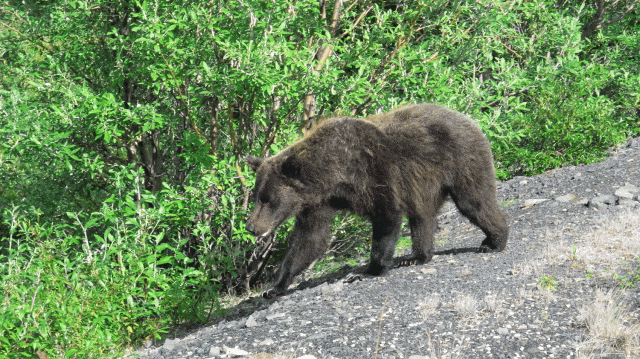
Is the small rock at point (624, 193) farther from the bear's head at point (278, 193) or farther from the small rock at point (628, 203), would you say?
the bear's head at point (278, 193)

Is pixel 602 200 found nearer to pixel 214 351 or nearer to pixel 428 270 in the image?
pixel 428 270

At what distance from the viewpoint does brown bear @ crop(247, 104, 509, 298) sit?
6.03 m

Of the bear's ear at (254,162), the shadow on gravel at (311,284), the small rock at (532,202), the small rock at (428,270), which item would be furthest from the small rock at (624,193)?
the bear's ear at (254,162)

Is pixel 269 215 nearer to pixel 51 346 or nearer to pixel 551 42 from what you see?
pixel 51 346

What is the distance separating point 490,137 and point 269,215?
364cm

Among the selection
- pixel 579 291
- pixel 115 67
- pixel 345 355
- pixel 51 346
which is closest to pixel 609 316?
pixel 579 291

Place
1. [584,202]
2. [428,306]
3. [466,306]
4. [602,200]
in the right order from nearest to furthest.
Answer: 1. [466,306]
2. [428,306]
3. [602,200]
4. [584,202]

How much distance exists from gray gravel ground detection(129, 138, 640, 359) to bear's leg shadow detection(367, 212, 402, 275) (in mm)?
194

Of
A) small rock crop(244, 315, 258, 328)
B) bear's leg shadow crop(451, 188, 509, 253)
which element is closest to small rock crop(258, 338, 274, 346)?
small rock crop(244, 315, 258, 328)

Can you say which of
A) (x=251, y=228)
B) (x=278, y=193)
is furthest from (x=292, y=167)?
(x=251, y=228)

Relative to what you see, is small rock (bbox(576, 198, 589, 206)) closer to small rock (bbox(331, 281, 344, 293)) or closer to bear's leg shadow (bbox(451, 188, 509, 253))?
bear's leg shadow (bbox(451, 188, 509, 253))

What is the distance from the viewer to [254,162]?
627cm

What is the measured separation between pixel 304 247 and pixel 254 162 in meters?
1.00

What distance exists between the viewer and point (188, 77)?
6766 mm
